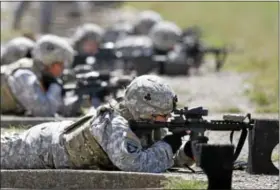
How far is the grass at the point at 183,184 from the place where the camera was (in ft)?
29.7

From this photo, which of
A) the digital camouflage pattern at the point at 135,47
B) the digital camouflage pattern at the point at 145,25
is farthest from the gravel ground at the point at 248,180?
the digital camouflage pattern at the point at 145,25

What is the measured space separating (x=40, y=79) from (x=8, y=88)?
1.70 feet

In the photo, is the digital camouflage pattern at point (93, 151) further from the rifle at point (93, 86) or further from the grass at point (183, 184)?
the rifle at point (93, 86)

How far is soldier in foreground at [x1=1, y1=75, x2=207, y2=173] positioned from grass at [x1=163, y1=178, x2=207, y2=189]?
52 cm

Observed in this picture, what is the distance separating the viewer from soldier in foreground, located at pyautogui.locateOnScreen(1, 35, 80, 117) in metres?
15.5

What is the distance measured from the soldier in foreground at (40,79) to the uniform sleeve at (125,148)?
5.51 metres

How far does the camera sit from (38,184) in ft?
33.8

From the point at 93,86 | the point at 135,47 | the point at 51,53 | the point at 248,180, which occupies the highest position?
the point at 51,53

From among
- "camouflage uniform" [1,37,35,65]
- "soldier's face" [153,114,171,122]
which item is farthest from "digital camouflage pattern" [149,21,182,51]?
"soldier's face" [153,114,171,122]

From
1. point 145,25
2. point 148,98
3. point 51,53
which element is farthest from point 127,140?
point 145,25

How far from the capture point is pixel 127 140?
9859 mm

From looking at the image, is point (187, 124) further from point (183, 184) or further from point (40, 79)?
point (40, 79)

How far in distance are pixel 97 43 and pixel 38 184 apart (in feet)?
46.3

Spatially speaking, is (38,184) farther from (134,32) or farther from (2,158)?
(134,32)
